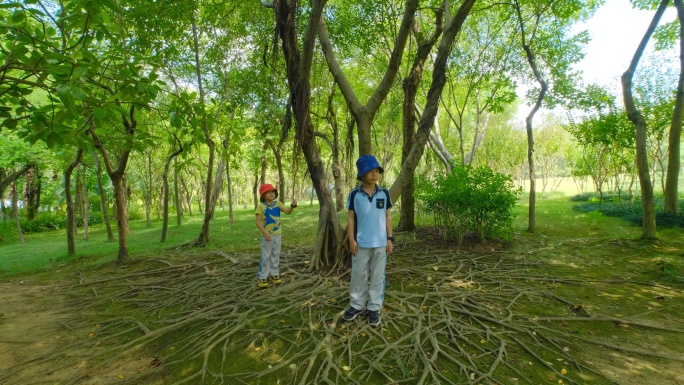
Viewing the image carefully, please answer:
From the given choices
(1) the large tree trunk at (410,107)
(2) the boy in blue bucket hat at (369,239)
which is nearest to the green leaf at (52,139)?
(2) the boy in blue bucket hat at (369,239)

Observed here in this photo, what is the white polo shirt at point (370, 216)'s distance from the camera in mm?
3531

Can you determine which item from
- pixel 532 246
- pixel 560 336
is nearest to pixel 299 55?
pixel 560 336

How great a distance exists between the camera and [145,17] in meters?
6.32

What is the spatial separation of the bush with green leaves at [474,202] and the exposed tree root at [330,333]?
5.16 feet

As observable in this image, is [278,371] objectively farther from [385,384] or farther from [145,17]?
[145,17]

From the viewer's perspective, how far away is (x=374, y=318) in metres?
3.57

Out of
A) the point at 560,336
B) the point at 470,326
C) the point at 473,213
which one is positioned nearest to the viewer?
the point at 560,336

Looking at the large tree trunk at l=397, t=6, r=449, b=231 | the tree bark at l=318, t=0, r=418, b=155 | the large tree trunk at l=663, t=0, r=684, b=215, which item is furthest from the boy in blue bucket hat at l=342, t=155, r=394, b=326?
the large tree trunk at l=663, t=0, r=684, b=215

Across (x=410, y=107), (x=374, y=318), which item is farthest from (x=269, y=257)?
(x=410, y=107)

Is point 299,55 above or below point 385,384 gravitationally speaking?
above

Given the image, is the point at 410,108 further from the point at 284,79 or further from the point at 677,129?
the point at 677,129

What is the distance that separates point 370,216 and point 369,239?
0.24m

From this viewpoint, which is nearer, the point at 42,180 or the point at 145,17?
the point at 145,17

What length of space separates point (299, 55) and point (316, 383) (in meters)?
3.80
